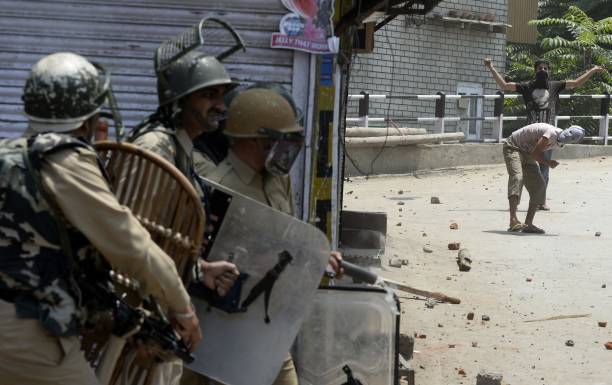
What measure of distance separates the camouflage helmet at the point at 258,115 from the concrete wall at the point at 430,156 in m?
14.2

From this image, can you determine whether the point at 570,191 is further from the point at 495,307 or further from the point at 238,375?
the point at 238,375

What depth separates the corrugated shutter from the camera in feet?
24.6

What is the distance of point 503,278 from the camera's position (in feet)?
34.8

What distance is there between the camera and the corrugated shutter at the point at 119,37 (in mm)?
7512

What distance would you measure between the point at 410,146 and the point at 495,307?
35.0 ft

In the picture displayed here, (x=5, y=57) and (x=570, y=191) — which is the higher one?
(x=5, y=57)

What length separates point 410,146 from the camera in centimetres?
1995

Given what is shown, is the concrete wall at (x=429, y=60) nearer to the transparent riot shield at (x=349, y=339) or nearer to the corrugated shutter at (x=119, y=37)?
the corrugated shutter at (x=119, y=37)

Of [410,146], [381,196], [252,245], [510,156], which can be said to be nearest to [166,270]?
[252,245]

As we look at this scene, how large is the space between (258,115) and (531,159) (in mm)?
9274

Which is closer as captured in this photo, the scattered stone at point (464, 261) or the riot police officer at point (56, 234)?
the riot police officer at point (56, 234)

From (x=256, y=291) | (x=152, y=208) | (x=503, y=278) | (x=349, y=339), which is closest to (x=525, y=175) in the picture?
(x=503, y=278)

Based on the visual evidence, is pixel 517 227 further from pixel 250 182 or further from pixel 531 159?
pixel 250 182

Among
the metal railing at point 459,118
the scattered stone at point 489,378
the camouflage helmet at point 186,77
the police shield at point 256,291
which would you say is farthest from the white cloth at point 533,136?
the camouflage helmet at point 186,77
